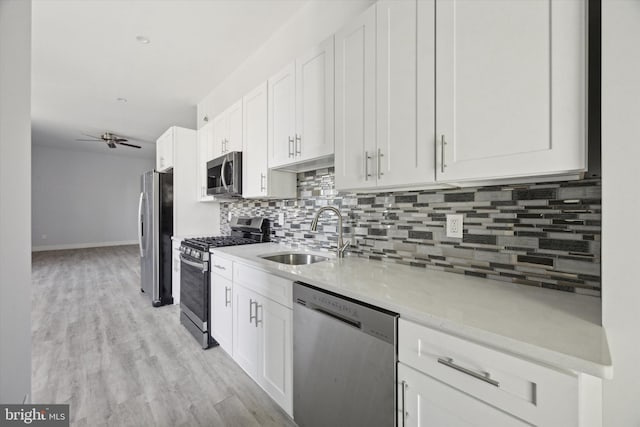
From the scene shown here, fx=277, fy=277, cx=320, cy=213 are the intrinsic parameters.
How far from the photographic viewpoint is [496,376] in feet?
2.57

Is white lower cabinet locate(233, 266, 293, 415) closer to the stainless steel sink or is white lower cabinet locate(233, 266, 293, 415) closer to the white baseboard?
the stainless steel sink

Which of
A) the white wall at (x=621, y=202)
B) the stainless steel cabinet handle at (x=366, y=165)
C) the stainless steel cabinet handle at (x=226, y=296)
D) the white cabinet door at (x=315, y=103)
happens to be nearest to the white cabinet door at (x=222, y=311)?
the stainless steel cabinet handle at (x=226, y=296)

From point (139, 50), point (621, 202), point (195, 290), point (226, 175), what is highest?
point (139, 50)

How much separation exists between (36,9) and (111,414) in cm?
314

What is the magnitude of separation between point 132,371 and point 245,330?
986 mm

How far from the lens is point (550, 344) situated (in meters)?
0.71

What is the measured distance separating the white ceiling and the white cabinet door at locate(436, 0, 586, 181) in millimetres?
1782

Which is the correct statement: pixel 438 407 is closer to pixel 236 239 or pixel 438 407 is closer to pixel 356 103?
pixel 356 103

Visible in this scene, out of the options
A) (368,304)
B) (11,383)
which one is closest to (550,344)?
(368,304)

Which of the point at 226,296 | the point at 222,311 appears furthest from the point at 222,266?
the point at 222,311

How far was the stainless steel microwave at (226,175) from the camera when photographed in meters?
2.66

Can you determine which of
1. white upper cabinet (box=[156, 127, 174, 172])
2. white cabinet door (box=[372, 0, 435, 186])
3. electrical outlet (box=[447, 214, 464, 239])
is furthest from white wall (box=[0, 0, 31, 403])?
white upper cabinet (box=[156, 127, 174, 172])

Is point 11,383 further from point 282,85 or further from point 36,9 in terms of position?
point 36,9

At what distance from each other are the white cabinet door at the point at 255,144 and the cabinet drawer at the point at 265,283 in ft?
2.34
